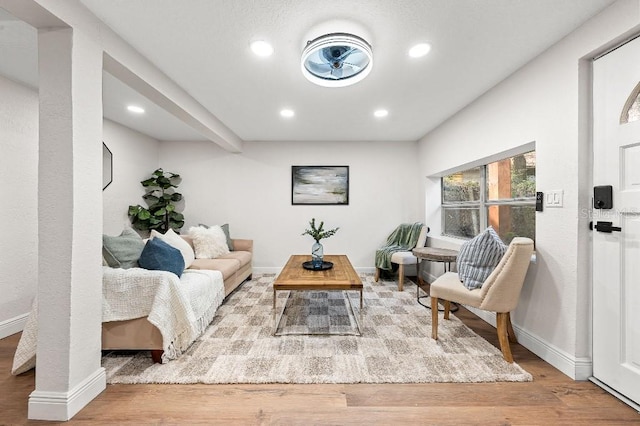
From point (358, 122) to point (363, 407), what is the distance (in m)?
3.23

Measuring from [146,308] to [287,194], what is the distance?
10.1ft

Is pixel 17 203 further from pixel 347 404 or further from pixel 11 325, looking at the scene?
pixel 347 404

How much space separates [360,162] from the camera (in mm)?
4879

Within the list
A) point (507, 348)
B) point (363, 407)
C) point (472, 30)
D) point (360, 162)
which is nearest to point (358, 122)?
point (360, 162)

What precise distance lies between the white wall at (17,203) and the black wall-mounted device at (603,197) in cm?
471

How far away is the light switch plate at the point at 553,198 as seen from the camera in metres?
1.99

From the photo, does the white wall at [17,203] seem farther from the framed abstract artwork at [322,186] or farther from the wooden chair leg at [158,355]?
the framed abstract artwork at [322,186]

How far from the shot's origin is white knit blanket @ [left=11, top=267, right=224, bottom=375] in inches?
74.8

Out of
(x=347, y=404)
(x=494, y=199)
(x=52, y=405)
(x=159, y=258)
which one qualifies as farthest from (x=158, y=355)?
(x=494, y=199)

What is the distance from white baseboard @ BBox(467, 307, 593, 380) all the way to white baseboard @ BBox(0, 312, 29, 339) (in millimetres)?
4554

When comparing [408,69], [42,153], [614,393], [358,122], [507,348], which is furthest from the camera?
[358,122]

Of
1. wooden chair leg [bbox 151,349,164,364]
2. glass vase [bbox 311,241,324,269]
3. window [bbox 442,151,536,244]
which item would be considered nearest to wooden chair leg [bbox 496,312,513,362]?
window [bbox 442,151,536,244]

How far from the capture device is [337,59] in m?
2.05

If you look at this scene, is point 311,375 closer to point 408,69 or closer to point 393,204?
point 408,69
